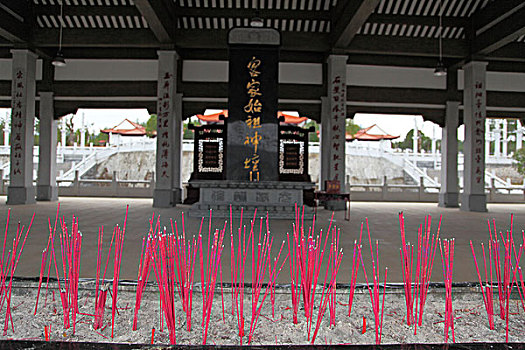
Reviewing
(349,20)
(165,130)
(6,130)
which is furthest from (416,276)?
(6,130)

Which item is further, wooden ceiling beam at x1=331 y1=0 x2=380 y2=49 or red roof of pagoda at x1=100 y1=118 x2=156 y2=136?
red roof of pagoda at x1=100 y1=118 x2=156 y2=136

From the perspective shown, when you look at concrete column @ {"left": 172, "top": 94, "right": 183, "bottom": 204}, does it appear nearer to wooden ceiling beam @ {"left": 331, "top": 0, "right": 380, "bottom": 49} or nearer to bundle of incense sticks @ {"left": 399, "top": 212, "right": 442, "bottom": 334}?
wooden ceiling beam @ {"left": 331, "top": 0, "right": 380, "bottom": 49}

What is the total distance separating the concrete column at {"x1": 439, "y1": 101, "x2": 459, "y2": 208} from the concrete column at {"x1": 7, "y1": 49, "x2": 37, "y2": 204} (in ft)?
28.0

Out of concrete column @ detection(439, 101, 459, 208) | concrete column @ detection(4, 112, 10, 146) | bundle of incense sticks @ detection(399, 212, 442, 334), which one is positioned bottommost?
bundle of incense sticks @ detection(399, 212, 442, 334)

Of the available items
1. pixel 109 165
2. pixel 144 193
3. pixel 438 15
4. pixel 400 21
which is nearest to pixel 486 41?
pixel 438 15

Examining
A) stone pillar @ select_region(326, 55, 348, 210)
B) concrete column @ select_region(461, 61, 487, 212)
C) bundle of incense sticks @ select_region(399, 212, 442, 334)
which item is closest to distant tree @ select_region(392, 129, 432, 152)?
concrete column @ select_region(461, 61, 487, 212)

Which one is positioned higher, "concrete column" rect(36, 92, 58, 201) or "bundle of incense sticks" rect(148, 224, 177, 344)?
"concrete column" rect(36, 92, 58, 201)

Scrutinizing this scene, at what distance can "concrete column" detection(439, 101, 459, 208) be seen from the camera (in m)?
8.34

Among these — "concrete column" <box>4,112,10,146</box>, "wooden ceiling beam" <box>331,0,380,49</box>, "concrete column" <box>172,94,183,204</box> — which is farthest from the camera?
"concrete column" <box>4,112,10,146</box>

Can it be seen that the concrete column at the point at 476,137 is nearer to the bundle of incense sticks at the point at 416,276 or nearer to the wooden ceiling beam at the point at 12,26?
the bundle of incense sticks at the point at 416,276

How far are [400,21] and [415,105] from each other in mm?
2252

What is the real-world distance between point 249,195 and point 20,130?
4.70 m

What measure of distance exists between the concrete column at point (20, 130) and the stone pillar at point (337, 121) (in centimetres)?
566

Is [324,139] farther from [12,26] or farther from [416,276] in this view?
[416,276]
